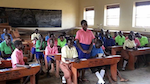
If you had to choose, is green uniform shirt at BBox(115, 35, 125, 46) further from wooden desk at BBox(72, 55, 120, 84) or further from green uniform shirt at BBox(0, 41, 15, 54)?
green uniform shirt at BBox(0, 41, 15, 54)

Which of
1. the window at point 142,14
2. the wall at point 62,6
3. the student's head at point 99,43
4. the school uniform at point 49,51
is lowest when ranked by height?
the school uniform at point 49,51

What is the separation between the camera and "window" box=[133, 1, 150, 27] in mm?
6801

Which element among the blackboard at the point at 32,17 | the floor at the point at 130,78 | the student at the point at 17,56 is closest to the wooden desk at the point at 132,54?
the floor at the point at 130,78

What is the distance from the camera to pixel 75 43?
404 cm

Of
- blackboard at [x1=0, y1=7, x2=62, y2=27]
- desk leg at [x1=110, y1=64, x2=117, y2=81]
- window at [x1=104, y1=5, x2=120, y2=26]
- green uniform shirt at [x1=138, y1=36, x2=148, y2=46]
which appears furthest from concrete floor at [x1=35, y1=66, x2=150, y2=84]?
blackboard at [x1=0, y1=7, x2=62, y2=27]

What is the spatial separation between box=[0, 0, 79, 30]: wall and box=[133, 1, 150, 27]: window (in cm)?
490

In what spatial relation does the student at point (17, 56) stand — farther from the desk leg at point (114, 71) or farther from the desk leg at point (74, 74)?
the desk leg at point (114, 71)

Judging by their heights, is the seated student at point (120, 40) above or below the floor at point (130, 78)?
above

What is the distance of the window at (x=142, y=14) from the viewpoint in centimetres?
680

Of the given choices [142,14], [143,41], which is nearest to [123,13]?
[142,14]

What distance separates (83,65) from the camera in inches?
138

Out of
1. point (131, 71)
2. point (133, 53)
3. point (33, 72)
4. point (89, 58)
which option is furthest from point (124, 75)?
point (33, 72)

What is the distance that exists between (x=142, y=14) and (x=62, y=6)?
5443 millimetres

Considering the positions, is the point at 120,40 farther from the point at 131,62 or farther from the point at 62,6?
the point at 62,6
